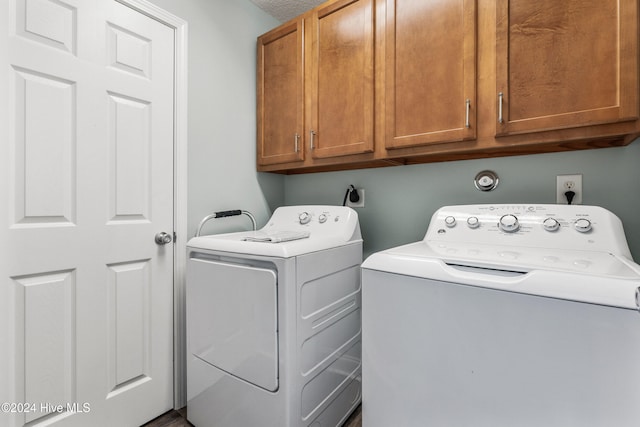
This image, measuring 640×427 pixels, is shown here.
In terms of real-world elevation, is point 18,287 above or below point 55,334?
above

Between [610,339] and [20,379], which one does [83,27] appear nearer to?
[20,379]

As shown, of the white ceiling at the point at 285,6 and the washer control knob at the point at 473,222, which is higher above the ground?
the white ceiling at the point at 285,6

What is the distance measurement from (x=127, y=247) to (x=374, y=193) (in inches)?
53.7

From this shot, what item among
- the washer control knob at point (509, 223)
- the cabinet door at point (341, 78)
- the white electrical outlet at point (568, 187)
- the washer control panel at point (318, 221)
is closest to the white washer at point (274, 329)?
the washer control panel at point (318, 221)

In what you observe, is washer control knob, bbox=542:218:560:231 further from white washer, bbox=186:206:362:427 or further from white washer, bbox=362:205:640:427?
white washer, bbox=186:206:362:427

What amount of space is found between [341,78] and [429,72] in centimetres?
48

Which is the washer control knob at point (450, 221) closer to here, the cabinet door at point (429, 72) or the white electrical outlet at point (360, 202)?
the cabinet door at point (429, 72)

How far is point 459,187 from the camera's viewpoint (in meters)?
1.60

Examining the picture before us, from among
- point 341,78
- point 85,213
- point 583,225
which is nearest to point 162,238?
point 85,213

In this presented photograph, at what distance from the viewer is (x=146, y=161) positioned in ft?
5.03

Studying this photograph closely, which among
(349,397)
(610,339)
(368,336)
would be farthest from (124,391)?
(610,339)

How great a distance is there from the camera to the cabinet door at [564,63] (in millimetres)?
1007

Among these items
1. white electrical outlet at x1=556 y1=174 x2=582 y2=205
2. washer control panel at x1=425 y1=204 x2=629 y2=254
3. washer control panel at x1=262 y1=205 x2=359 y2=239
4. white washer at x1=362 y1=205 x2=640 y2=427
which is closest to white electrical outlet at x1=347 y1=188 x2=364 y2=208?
washer control panel at x1=262 y1=205 x2=359 y2=239

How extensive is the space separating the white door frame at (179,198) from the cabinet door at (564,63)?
4.98 ft
